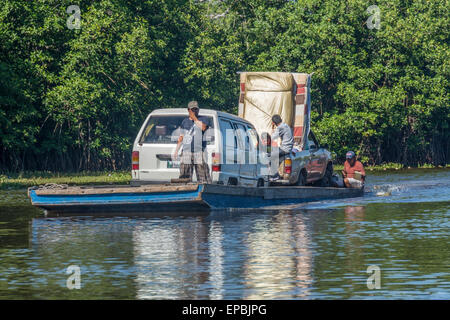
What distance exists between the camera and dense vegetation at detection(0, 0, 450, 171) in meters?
42.7

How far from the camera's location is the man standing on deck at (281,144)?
22266 millimetres

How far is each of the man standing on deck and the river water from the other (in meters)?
1.90

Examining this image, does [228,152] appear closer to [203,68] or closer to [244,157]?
[244,157]

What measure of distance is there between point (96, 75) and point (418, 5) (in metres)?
27.8

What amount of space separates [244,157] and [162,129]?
2230 millimetres

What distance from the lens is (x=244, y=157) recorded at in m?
20.6

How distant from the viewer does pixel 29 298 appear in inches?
386

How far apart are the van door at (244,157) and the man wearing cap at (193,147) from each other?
155 centimetres

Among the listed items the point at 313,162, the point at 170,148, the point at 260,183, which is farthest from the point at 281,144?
the point at 170,148

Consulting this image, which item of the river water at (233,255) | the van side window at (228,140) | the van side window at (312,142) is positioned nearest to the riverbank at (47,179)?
the van side window at (312,142)

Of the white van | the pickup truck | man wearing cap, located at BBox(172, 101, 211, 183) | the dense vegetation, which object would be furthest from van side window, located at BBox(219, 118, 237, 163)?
the dense vegetation

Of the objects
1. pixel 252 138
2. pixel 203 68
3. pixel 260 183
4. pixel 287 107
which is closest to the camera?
pixel 252 138
